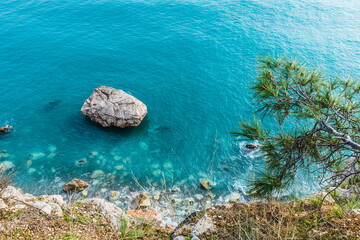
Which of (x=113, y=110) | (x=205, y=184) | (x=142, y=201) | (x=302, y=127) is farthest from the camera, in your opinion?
(x=113, y=110)

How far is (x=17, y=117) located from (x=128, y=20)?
27.9m

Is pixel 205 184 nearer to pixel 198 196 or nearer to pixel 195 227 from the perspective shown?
pixel 198 196

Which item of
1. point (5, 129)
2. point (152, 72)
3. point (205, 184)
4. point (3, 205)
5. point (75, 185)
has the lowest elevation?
point (205, 184)

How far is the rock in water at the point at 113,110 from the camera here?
29.1 metres

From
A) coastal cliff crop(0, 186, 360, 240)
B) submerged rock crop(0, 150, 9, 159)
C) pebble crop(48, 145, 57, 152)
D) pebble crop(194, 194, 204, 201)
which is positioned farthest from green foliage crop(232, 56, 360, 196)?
submerged rock crop(0, 150, 9, 159)

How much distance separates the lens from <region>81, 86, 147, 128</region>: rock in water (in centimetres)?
2909

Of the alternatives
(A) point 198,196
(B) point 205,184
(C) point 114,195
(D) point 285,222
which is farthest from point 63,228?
(B) point 205,184

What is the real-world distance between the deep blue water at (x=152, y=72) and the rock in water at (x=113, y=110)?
3.42 ft

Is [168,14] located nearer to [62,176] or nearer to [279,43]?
[279,43]

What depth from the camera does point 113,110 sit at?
2909 cm

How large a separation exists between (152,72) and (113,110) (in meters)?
11.1

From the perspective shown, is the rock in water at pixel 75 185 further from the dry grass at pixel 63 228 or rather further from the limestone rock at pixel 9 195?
the dry grass at pixel 63 228

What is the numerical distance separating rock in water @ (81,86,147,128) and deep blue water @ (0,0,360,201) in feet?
3.42

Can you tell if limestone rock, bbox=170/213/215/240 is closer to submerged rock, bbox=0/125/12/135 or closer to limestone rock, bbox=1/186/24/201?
limestone rock, bbox=1/186/24/201
